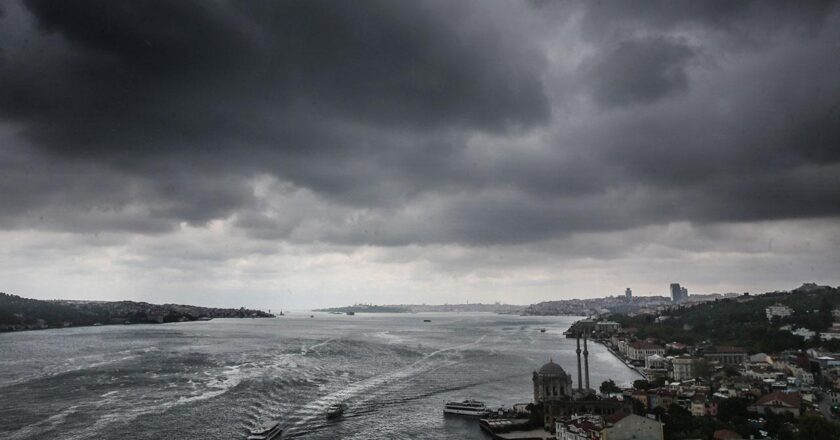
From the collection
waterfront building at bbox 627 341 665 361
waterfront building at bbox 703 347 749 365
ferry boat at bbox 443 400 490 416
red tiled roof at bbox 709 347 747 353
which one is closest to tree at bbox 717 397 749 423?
ferry boat at bbox 443 400 490 416

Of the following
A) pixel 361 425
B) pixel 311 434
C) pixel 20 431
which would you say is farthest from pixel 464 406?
pixel 20 431

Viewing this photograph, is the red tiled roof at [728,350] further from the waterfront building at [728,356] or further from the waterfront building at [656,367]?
the waterfront building at [656,367]

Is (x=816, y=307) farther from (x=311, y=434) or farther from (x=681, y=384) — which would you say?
(x=311, y=434)

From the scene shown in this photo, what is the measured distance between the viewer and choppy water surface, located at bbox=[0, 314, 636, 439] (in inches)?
1186

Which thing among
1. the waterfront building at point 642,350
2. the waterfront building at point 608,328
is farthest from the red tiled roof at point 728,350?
the waterfront building at point 608,328

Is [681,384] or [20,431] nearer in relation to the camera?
[20,431]

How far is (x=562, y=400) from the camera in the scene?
35000mm

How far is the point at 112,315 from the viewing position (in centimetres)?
15950

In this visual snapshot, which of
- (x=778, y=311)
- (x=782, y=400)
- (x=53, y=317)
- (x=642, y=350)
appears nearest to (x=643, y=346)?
(x=642, y=350)

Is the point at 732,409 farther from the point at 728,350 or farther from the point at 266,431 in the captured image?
the point at 728,350

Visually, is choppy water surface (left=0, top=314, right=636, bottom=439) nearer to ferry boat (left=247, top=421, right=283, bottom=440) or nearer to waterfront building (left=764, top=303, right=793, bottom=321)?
ferry boat (left=247, top=421, right=283, bottom=440)

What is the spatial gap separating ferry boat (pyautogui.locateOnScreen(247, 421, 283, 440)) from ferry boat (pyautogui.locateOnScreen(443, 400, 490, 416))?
11670 millimetres

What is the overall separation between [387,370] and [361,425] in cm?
2265

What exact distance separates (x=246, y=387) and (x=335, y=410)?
38.9 ft
